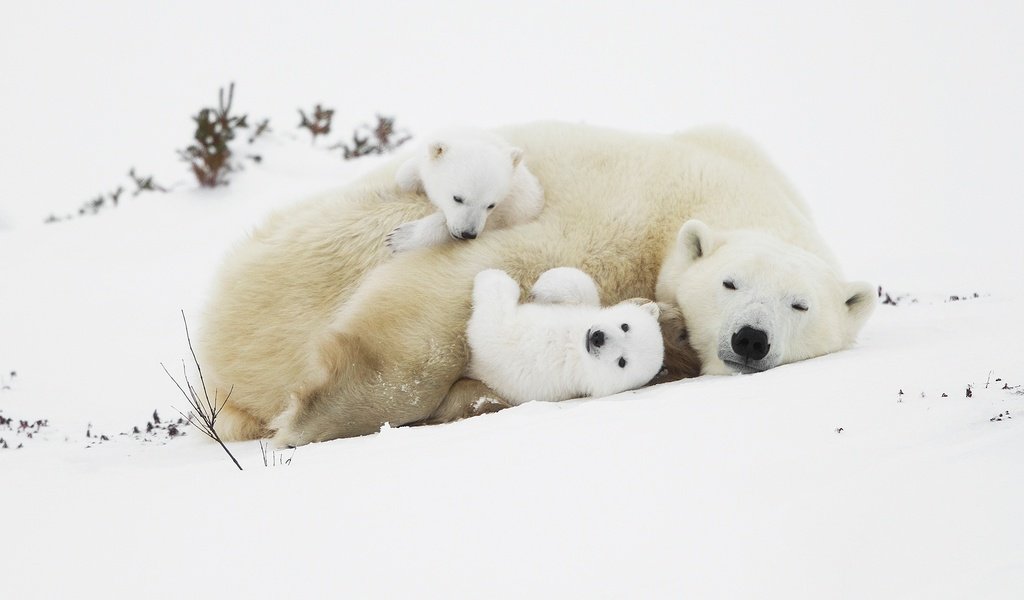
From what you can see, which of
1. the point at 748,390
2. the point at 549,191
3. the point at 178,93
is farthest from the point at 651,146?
the point at 178,93

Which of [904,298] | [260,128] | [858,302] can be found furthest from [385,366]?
[260,128]

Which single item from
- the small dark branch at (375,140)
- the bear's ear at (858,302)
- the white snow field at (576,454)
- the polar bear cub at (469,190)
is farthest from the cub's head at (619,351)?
the small dark branch at (375,140)

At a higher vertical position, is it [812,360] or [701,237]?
[701,237]

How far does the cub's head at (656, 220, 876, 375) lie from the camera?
12.8ft

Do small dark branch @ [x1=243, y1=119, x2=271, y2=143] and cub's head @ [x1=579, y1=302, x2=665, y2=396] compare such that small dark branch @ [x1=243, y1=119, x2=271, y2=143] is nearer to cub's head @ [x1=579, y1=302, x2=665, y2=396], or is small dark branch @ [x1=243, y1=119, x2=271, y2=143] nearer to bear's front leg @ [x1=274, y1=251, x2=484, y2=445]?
bear's front leg @ [x1=274, y1=251, x2=484, y2=445]

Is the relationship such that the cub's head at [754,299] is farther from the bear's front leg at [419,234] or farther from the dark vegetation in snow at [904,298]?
the dark vegetation in snow at [904,298]

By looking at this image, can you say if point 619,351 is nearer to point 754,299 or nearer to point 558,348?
point 558,348

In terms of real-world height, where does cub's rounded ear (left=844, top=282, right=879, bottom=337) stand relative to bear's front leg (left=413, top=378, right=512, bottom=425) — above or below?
above

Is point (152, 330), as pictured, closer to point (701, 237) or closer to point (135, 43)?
point (701, 237)

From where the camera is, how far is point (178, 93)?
34.3 metres

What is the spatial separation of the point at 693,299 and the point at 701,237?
0.91ft

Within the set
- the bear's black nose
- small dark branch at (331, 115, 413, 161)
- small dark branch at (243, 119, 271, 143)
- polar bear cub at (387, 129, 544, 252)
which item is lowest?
small dark branch at (331, 115, 413, 161)

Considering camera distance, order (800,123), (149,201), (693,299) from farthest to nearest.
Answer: (800,123), (149,201), (693,299)

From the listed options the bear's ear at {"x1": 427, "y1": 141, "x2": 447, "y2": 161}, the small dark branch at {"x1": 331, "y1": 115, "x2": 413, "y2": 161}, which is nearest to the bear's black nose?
the bear's ear at {"x1": 427, "y1": 141, "x2": 447, "y2": 161}
